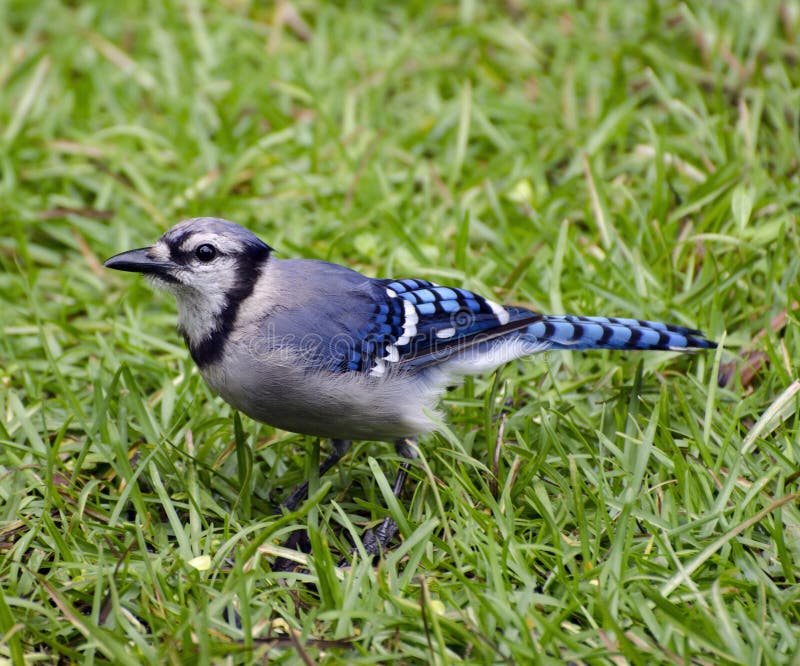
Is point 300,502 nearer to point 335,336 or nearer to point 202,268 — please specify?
point 335,336

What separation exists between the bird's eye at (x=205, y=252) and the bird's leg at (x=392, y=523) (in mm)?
884

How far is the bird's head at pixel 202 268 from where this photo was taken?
119 inches

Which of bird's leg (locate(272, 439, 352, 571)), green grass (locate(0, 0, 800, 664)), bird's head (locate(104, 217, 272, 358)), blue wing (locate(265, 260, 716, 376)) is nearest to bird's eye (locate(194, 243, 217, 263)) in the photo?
bird's head (locate(104, 217, 272, 358))

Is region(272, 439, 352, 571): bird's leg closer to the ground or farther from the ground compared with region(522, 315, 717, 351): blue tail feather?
closer to the ground

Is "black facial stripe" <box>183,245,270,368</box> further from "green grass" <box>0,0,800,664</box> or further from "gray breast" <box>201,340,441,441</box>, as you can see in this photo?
"green grass" <box>0,0,800,664</box>

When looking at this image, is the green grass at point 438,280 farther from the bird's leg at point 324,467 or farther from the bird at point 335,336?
the bird at point 335,336

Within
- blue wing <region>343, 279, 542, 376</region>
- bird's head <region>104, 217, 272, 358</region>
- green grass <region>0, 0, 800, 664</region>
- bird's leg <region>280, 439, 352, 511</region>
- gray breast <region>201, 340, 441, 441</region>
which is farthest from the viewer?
bird's leg <region>280, 439, 352, 511</region>

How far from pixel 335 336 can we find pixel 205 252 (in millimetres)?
489

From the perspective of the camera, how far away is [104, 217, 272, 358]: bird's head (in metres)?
3.02

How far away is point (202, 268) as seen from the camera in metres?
3.03

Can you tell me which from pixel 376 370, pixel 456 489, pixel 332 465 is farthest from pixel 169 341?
pixel 456 489

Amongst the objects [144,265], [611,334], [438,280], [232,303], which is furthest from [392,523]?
[438,280]

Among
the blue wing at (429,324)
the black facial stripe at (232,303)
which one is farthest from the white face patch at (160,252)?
the blue wing at (429,324)

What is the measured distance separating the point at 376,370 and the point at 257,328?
Answer: 1.33 ft
